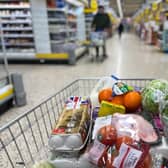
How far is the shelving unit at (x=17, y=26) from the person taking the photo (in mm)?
6372

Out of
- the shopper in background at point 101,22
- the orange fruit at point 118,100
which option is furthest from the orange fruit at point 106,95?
the shopper in background at point 101,22

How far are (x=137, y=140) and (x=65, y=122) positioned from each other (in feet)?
0.93

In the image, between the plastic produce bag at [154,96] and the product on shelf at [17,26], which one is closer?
the plastic produce bag at [154,96]

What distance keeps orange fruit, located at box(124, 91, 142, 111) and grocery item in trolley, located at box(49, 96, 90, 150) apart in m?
0.16

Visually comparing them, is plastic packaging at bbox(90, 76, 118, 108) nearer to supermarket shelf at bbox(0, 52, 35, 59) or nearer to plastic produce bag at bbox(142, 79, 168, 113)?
plastic produce bag at bbox(142, 79, 168, 113)

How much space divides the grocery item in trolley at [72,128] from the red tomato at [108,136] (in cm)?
10

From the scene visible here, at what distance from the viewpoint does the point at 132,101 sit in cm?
84

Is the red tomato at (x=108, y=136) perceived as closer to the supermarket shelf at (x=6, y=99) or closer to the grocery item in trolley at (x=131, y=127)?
the grocery item in trolley at (x=131, y=127)

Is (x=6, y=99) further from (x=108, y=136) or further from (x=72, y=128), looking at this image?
(x=108, y=136)

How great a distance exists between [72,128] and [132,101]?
0.24m

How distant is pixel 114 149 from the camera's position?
67 centimetres

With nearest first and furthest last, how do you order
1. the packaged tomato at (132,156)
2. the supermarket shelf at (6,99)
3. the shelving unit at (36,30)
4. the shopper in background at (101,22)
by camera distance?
1. the packaged tomato at (132,156)
2. the supermarket shelf at (6,99)
3. the shelving unit at (36,30)
4. the shopper in background at (101,22)

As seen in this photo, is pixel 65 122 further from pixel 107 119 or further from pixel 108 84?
pixel 108 84

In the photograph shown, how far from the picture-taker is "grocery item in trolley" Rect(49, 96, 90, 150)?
74 centimetres
